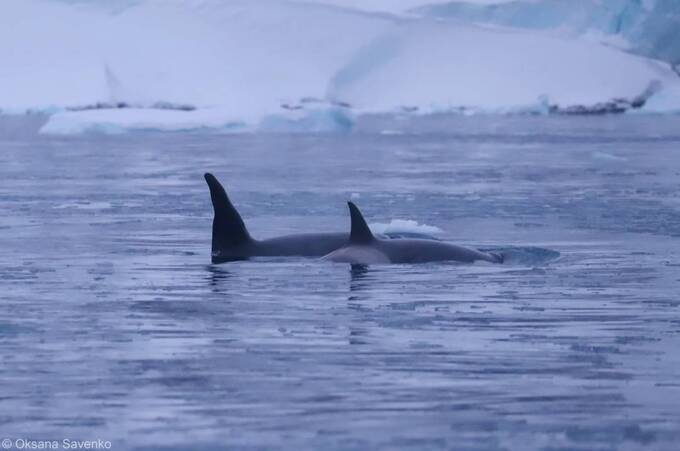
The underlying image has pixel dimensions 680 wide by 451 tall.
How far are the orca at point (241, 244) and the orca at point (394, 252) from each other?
0.38 meters

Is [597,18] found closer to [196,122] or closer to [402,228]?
[196,122]

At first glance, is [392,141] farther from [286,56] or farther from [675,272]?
[675,272]

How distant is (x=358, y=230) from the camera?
1216cm

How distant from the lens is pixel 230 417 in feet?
20.9

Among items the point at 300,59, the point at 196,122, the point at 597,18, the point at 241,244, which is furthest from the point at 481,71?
the point at 241,244

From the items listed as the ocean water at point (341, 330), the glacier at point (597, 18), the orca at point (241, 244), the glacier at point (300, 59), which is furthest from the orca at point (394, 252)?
the glacier at point (300, 59)

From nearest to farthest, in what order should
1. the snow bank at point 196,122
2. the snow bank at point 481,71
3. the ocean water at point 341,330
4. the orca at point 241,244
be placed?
the ocean water at point 341,330 < the orca at point 241,244 < the snow bank at point 196,122 < the snow bank at point 481,71

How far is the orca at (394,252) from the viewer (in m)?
12.4

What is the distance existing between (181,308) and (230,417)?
11.3ft

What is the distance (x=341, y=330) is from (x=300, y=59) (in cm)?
5571

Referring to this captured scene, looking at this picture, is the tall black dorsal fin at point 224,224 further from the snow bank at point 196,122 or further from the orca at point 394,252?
the snow bank at point 196,122

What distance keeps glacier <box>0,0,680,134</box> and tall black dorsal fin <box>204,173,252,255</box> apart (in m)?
45.7

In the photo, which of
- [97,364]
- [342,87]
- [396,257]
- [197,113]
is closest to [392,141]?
[197,113]

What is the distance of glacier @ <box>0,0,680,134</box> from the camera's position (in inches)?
2416
